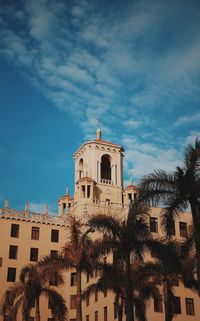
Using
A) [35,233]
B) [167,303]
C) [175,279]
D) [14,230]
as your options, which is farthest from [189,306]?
[14,230]

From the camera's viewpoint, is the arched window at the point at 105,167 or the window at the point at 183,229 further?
the arched window at the point at 105,167

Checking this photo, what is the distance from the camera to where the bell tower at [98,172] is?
70.9 meters

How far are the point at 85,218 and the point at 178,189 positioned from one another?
1511 inches

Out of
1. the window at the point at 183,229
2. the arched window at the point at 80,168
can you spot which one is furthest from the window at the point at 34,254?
the window at the point at 183,229

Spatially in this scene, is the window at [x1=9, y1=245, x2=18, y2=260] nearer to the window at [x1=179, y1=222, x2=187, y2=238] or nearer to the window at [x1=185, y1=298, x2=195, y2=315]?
the window at [x1=179, y1=222, x2=187, y2=238]

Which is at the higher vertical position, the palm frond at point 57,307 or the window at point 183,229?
the window at point 183,229

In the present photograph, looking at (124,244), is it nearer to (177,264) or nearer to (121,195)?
(177,264)

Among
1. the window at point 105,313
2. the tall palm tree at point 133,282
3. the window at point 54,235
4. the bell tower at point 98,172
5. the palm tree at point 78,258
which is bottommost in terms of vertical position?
the window at point 105,313

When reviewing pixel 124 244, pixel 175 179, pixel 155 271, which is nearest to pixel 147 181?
pixel 175 179

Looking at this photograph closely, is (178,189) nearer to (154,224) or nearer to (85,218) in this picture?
(154,224)

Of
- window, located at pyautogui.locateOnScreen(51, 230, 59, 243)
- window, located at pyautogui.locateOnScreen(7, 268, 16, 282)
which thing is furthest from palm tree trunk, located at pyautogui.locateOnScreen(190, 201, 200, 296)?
window, located at pyautogui.locateOnScreen(51, 230, 59, 243)

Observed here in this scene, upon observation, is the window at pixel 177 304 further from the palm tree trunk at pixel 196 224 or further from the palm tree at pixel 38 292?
the palm tree trunk at pixel 196 224

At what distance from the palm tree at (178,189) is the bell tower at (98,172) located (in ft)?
131

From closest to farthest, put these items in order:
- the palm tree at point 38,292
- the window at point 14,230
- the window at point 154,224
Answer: the palm tree at point 38,292, the window at point 154,224, the window at point 14,230
